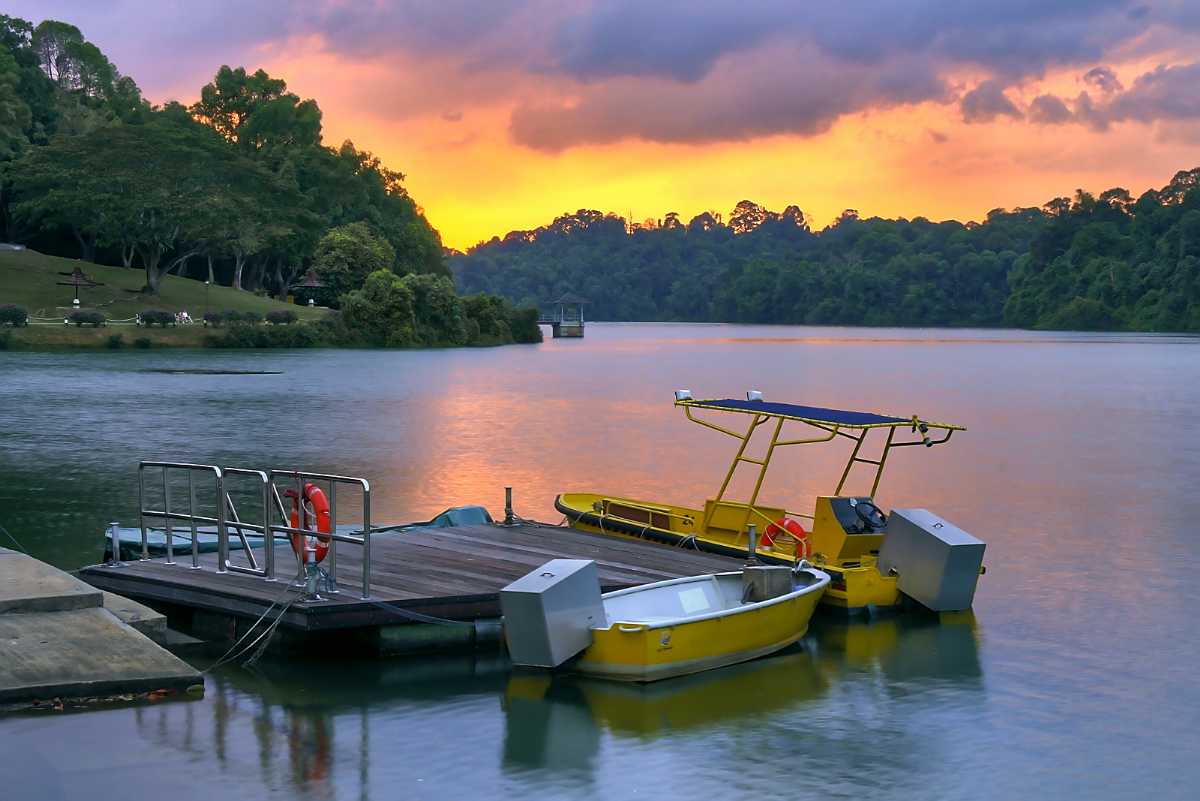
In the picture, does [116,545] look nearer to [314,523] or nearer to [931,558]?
[314,523]

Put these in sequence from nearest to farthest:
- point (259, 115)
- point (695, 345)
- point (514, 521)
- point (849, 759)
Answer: point (849, 759) < point (514, 521) < point (259, 115) < point (695, 345)

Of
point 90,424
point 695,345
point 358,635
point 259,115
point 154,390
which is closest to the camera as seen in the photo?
point 358,635

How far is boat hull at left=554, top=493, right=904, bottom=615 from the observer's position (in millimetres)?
16453

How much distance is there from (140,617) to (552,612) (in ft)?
13.4

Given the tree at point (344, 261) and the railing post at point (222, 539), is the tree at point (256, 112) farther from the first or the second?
the railing post at point (222, 539)

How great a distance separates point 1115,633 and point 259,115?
120 metres

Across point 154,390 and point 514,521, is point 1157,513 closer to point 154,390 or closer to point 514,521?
point 514,521

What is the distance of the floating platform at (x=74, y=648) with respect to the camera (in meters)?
11.8

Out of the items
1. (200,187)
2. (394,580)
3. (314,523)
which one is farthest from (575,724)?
(200,187)

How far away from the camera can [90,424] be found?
4200cm

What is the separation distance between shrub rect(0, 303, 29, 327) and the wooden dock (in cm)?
7169

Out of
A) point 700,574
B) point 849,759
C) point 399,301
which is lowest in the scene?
point 849,759

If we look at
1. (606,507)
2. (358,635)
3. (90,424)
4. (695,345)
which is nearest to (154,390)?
(90,424)

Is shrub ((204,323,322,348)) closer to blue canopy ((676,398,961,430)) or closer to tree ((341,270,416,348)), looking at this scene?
tree ((341,270,416,348))
